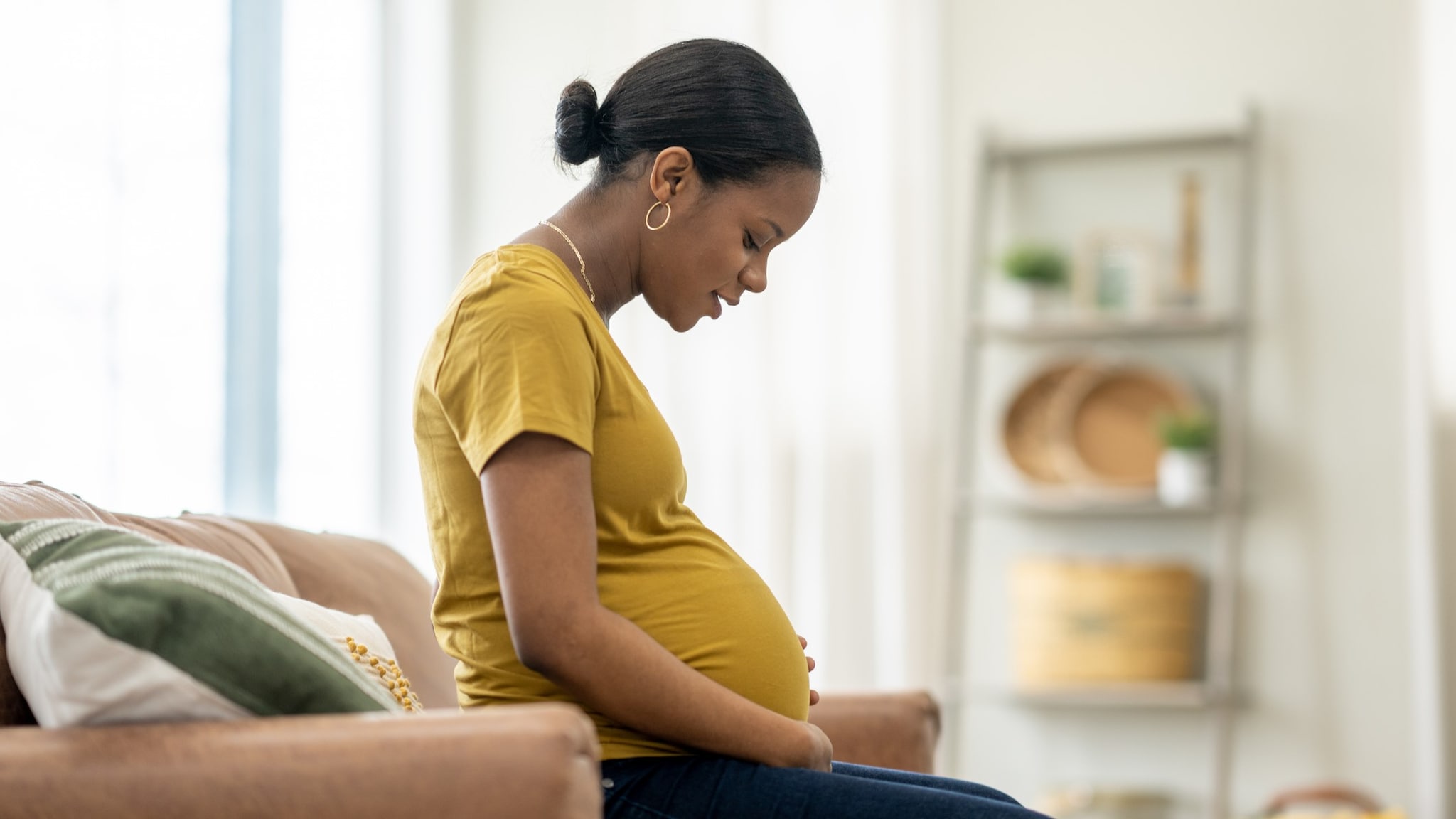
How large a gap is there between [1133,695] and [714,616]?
243cm

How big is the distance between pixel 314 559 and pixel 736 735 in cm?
90

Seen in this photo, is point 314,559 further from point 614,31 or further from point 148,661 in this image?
point 614,31

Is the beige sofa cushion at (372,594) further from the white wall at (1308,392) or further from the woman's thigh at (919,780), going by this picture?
the white wall at (1308,392)

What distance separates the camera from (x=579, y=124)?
1406 mm

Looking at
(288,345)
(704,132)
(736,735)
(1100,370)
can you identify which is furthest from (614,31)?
(736,735)

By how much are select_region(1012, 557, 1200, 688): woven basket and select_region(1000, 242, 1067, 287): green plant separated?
2.25ft

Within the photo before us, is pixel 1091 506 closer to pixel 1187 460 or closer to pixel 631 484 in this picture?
pixel 1187 460

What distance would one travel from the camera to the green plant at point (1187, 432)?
3.44 meters

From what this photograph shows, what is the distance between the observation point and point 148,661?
107cm

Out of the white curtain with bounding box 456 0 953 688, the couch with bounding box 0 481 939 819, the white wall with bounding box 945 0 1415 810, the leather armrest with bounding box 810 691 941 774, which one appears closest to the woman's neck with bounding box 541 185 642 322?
the couch with bounding box 0 481 939 819

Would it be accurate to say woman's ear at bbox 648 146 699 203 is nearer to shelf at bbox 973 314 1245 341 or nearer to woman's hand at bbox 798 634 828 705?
woman's hand at bbox 798 634 828 705

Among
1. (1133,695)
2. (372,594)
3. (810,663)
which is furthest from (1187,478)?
(810,663)

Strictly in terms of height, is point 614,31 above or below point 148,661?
above

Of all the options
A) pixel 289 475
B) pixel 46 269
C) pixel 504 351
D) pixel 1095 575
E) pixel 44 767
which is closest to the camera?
pixel 44 767
